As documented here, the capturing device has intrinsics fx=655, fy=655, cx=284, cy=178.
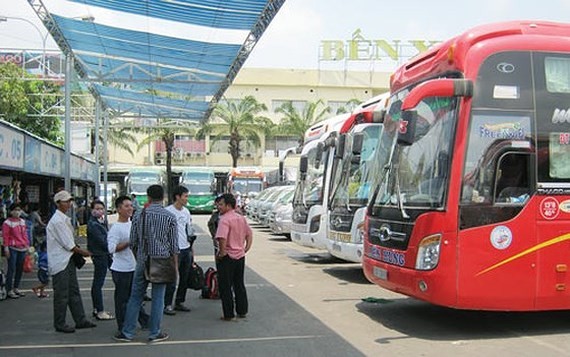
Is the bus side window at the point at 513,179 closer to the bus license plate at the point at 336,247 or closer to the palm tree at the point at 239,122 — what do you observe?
the bus license plate at the point at 336,247

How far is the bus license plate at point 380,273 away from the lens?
831 cm

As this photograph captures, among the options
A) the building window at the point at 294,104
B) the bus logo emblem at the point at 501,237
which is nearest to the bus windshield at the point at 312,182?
the bus logo emblem at the point at 501,237

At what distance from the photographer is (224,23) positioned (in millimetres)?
13945

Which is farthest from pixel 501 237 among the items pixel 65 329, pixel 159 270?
pixel 65 329

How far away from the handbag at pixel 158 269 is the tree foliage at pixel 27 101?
83.2 feet

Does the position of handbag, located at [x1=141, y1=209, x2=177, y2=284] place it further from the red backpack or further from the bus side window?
the bus side window

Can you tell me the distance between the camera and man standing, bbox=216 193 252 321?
8.77m

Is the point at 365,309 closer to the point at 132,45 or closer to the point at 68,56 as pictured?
the point at 132,45

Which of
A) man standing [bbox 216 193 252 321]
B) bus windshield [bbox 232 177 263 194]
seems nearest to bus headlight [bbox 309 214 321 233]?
man standing [bbox 216 193 252 321]

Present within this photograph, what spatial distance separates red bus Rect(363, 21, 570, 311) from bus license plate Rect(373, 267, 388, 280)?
240 millimetres

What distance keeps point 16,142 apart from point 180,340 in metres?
7.88

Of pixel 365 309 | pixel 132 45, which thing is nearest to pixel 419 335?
pixel 365 309

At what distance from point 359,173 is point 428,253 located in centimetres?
519

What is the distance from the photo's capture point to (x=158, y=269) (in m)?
7.41
